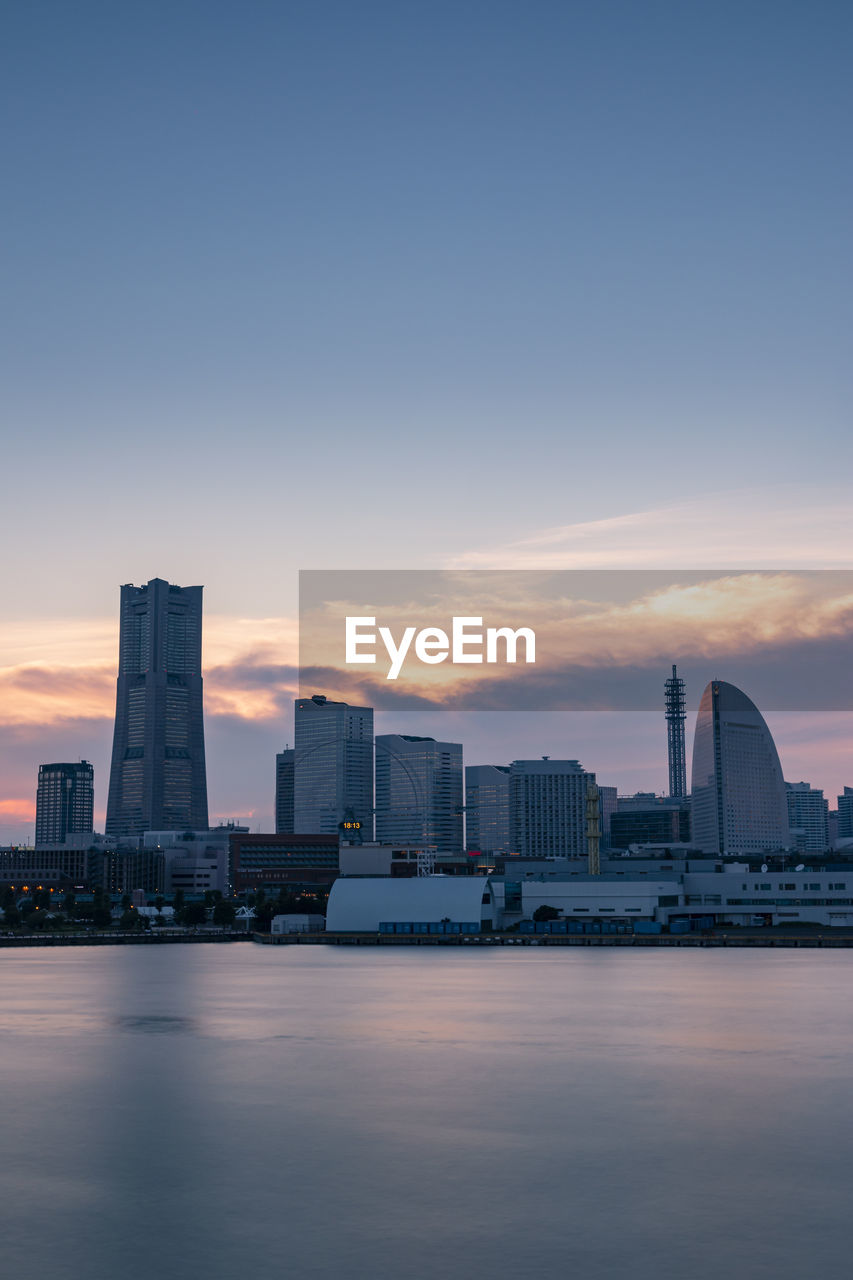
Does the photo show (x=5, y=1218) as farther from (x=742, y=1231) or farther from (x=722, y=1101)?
(x=722, y=1101)

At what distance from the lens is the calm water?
24.8 m

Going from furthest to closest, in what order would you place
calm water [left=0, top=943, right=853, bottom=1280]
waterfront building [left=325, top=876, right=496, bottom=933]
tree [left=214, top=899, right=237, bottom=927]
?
tree [left=214, top=899, right=237, bottom=927], waterfront building [left=325, top=876, right=496, bottom=933], calm water [left=0, top=943, right=853, bottom=1280]

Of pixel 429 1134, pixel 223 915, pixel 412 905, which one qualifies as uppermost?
pixel 412 905

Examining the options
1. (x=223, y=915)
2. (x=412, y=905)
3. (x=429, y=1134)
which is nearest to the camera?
(x=429, y=1134)

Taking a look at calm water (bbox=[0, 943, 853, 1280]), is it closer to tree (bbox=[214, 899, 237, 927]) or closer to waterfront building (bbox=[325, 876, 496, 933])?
waterfront building (bbox=[325, 876, 496, 933])

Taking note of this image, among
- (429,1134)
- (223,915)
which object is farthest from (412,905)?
(429,1134)

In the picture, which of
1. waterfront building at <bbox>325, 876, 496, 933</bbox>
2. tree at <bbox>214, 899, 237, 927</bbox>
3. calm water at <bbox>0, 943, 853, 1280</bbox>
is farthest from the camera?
tree at <bbox>214, 899, 237, 927</bbox>

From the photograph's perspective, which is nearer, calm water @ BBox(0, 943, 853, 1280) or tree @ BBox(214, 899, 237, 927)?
calm water @ BBox(0, 943, 853, 1280)

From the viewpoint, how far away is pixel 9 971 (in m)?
92.8

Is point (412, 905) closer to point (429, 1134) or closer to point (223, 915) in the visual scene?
point (223, 915)

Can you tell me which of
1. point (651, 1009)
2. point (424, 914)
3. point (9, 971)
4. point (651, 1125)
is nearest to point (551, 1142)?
point (651, 1125)

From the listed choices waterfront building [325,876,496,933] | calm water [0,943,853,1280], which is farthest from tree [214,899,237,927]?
calm water [0,943,853,1280]

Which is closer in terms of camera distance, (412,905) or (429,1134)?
(429,1134)

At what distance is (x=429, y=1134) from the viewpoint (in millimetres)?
34562
